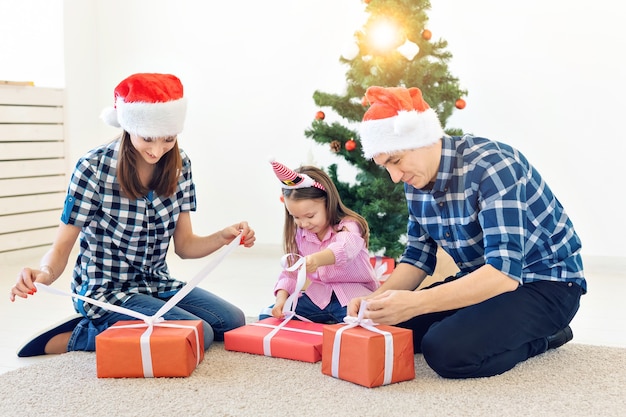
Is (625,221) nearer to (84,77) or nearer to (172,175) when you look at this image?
(172,175)

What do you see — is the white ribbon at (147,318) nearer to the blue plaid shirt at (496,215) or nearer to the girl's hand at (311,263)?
the girl's hand at (311,263)

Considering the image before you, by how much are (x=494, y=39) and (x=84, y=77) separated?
2451mm

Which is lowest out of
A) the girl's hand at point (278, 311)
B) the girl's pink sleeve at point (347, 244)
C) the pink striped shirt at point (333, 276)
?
the girl's hand at point (278, 311)

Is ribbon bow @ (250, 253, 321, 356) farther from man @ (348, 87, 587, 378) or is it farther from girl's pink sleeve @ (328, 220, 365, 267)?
man @ (348, 87, 587, 378)

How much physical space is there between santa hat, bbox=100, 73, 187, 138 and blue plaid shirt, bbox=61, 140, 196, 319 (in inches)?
7.7

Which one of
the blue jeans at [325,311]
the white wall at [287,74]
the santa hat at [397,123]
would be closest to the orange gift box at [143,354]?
the blue jeans at [325,311]

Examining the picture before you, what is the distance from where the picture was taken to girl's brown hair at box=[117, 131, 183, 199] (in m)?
2.19

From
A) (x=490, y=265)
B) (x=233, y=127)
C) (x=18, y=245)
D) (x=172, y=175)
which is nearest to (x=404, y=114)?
(x=490, y=265)

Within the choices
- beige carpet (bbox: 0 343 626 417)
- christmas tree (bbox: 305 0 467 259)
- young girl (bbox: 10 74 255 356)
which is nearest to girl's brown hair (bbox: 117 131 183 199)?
young girl (bbox: 10 74 255 356)

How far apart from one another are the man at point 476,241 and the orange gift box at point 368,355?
0.05 meters

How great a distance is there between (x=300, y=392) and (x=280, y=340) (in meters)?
0.32

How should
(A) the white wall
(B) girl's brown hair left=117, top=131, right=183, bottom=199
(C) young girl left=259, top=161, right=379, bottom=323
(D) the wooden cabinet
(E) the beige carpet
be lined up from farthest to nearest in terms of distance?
(D) the wooden cabinet < (A) the white wall < (C) young girl left=259, top=161, right=379, bottom=323 < (B) girl's brown hair left=117, top=131, right=183, bottom=199 < (E) the beige carpet

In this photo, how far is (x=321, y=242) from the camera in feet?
8.27

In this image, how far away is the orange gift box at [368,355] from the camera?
1.86 meters
